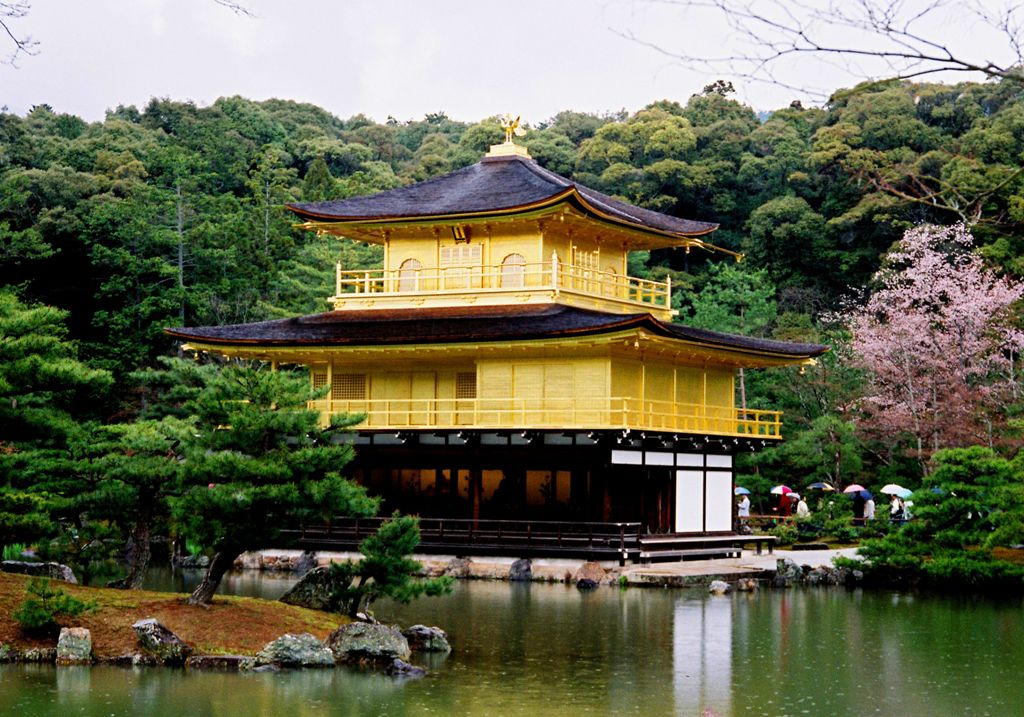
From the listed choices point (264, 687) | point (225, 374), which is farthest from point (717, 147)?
point (264, 687)

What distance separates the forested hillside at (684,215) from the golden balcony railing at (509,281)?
706cm

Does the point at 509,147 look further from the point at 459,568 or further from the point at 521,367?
the point at 459,568

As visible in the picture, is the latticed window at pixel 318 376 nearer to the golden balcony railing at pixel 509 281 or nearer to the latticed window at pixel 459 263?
the golden balcony railing at pixel 509 281

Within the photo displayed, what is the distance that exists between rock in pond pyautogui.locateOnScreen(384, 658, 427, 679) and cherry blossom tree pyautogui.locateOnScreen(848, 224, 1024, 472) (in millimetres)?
24662

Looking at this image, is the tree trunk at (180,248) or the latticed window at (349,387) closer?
the latticed window at (349,387)

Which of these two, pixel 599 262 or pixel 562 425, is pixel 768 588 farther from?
pixel 599 262

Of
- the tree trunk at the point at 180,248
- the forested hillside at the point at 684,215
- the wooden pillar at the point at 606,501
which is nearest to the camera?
the wooden pillar at the point at 606,501

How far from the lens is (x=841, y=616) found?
2141 centimetres

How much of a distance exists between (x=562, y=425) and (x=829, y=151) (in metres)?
→ 29.2

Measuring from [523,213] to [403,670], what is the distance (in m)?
17.3

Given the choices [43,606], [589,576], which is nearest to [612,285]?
[589,576]

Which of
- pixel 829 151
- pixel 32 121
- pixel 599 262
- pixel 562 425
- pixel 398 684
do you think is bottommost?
pixel 398 684

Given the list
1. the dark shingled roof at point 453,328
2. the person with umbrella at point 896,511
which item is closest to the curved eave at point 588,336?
the dark shingled roof at point 453,328

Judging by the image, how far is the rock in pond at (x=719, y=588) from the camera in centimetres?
2488
